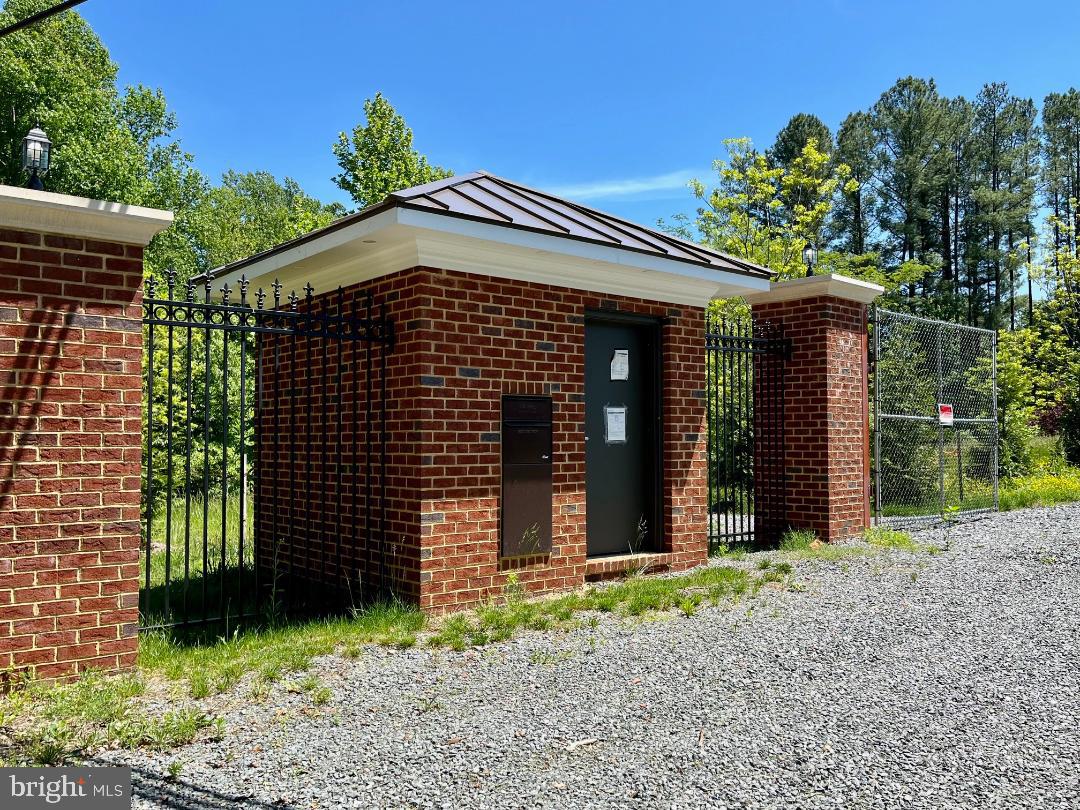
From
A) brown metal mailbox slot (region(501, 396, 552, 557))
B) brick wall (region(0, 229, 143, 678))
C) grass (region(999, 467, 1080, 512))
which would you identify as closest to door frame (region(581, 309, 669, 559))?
brown metal mailbox slot (region(501, 396, 552, 557))

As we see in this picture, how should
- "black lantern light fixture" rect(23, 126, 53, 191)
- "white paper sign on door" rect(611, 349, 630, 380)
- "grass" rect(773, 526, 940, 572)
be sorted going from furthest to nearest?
"grass" rect(773, 526, 940, 572) → "white paper sign on door" rect(611, 349, 630, 380) → "black lantern light fixture" rect(23, 126, 53, 191)

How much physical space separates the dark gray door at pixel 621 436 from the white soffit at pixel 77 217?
370 centimetres

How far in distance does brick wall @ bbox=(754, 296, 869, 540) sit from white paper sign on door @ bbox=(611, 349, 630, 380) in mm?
2741

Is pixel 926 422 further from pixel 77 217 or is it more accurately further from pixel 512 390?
pixel 77 217

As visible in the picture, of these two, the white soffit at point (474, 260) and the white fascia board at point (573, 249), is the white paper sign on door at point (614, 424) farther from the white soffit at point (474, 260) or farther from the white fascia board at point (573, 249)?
the white fascia board at point (573, 249)

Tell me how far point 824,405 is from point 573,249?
13.3ft

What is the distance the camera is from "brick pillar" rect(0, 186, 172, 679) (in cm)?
420

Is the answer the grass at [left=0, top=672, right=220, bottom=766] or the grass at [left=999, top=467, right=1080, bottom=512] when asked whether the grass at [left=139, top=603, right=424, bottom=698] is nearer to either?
the grass at [left=0, top=672, right=220, bottom=766]

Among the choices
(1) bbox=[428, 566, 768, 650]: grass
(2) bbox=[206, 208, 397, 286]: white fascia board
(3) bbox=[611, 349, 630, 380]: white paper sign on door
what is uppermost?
(2) bbox=[206, 208, 397, 286]: white fascia board

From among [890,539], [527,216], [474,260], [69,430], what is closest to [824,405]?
[890,539]

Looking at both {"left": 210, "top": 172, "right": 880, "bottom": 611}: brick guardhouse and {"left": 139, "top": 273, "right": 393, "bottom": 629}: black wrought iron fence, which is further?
{"left": 210, "top": 172, "right": 880, "bottom": 611}: brick guardhouse

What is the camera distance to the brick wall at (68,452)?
420 cm

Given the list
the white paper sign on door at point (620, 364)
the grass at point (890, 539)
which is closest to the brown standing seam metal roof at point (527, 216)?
the white paper sign on door at point (620, 364)

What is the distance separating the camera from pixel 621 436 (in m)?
7.25
